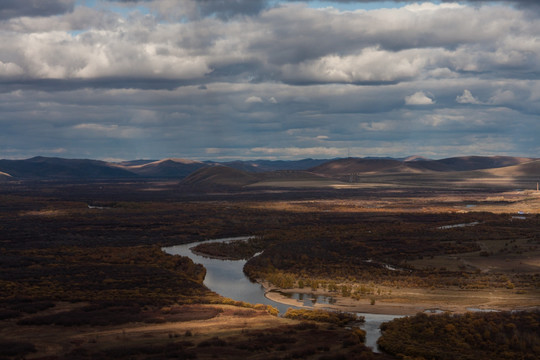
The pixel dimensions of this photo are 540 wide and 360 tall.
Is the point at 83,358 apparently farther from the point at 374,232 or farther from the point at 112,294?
the point at 374,232

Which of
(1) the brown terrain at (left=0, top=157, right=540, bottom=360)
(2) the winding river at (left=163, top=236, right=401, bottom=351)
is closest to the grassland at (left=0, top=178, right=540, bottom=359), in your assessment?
(1) the brown terrain at (left=0, top=157, right=540, bottom=360)

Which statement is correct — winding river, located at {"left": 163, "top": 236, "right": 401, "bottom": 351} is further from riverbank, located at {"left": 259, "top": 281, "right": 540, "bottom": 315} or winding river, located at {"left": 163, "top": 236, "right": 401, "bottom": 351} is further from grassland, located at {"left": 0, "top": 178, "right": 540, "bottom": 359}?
grassland, located at {"left": 0, "top": 178, "right": 540, "bottom": 359}

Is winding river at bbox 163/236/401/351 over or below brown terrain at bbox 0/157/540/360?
below

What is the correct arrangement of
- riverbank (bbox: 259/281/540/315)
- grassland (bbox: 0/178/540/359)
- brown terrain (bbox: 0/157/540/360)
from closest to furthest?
1. brown terrain (bbox: 0/157/540/360)
2. grassland (bbox: 0/178/540/359)
3. riverbank (bbox: 259/281/540/315)

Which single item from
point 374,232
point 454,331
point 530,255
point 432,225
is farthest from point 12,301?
point 432,225

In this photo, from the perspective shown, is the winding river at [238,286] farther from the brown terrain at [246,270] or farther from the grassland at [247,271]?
the grassland at [247,271]

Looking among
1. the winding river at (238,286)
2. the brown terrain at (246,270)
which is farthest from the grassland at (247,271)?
the winding river at (238,286)

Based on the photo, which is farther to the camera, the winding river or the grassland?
the winding river
